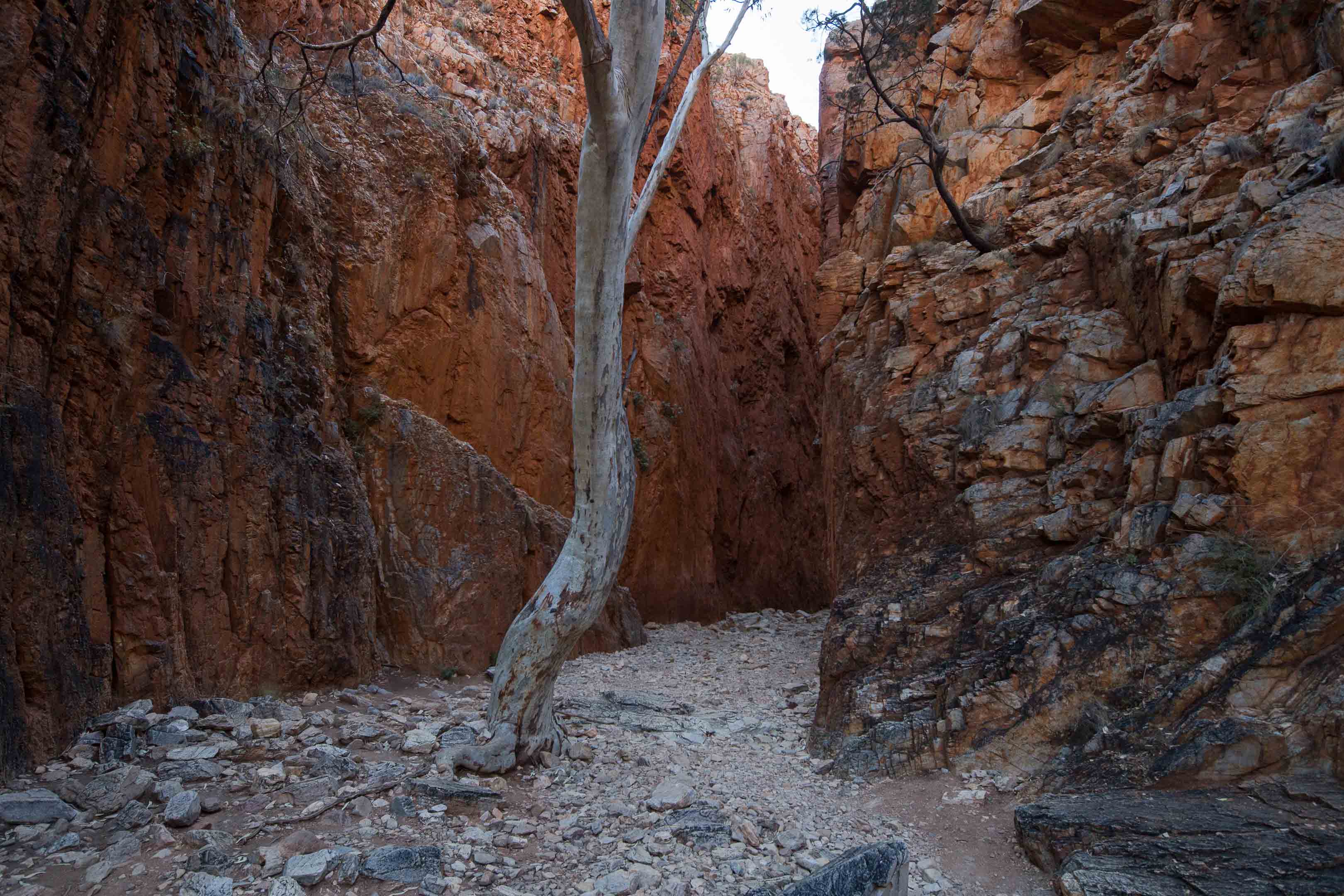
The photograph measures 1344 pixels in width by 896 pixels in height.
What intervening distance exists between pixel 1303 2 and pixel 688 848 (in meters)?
10.3

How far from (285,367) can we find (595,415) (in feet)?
11.8

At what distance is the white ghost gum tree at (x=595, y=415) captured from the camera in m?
5.95

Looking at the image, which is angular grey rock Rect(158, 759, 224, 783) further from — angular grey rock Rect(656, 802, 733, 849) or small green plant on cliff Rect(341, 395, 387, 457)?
small green plant on cliff Rect(341, 395, 387, 457)

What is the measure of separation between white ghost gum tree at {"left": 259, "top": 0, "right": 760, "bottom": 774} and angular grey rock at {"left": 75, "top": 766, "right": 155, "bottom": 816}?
80.1 inches

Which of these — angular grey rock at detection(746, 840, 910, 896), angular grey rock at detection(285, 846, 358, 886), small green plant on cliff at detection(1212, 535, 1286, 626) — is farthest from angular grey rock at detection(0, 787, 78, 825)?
small green plant on cliff at detection(1212, 535, 1286, 626)

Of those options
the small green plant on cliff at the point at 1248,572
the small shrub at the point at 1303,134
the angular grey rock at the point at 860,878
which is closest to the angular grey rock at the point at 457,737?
the angular grey rock at the point at 860,878

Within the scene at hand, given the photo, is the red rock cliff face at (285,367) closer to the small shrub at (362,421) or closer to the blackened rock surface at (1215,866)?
the small shrub at (362,421)

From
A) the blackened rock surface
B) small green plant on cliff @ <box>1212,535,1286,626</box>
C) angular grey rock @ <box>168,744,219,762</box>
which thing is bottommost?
the blackened rock surface

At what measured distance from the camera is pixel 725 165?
22.8 metres

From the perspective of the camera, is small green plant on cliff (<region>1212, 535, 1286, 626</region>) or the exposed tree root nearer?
the exposed tree root

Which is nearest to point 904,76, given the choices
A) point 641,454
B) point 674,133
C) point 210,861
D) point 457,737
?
point 641,454

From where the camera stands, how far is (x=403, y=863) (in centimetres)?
411

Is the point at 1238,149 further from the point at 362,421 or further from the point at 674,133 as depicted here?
the point at 362,421

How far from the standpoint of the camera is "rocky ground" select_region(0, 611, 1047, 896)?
3.93 meters
